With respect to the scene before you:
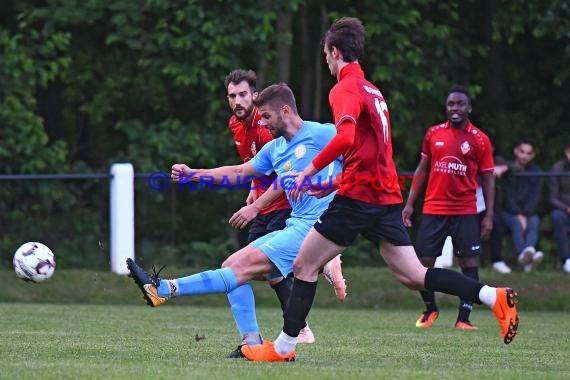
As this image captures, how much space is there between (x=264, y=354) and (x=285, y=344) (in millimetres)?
204

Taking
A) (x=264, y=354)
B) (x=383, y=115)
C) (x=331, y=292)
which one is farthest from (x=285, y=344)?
(x=331, y=292)

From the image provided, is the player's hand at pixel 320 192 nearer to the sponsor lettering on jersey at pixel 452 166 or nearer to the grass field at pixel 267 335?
the grass field at pixel 267 335

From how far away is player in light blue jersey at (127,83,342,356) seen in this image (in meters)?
7.39

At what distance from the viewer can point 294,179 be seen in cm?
776

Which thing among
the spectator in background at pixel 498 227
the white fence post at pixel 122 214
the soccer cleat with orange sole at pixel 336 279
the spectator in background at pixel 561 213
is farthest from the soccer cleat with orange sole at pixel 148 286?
the spectator in background at pixel 561 213

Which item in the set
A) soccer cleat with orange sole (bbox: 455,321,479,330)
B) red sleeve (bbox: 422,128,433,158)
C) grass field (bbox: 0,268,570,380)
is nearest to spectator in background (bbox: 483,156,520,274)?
grass field (bbox: 0,268,570,380)

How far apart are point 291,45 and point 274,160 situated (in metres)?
10.7

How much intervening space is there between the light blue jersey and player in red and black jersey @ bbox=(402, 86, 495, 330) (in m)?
3.77

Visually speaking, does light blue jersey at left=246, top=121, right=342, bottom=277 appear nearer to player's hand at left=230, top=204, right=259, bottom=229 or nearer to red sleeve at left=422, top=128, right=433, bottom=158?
player's hand at left=230, top=204, right=259, bottom=229

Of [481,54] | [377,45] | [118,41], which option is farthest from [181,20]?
[481,54]

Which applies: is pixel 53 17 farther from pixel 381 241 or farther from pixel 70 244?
pixel 381 241

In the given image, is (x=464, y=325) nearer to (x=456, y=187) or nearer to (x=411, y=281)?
(x=456, y=187)

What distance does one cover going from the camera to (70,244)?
15.9 meters

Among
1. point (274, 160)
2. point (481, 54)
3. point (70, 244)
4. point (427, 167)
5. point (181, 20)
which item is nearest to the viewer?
point (274, 160)
